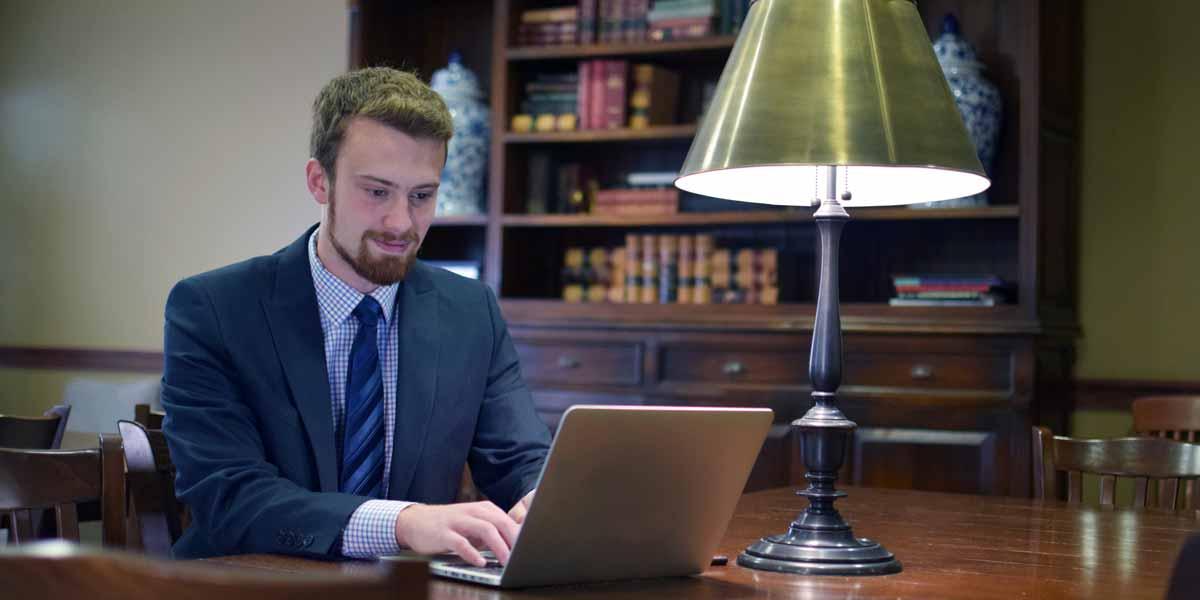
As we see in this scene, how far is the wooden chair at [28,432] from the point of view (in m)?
2.52

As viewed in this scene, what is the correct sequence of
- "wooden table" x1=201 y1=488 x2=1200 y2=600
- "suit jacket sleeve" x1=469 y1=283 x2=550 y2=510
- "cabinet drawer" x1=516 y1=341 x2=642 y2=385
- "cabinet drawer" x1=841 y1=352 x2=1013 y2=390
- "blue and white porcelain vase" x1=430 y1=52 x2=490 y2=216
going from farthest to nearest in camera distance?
"blue and white porcelain vase" x1=430 y1=52 x2=490 y2=216 < "cabinet drawer" x1=516 y1=341 x2=642 y2=385 < "cabinet drawer" x1=841 y1=352 x2=1013 y2=390 < "suit jacket sleeve" x1=469 y1=283 x2=550 y2=510 < "wooden table" x1=201 y1=488 x2=1200 y2=600

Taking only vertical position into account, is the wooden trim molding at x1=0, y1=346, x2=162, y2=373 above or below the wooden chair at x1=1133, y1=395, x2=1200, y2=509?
below

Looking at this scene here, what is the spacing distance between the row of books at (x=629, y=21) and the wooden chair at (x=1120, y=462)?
6.41 feet

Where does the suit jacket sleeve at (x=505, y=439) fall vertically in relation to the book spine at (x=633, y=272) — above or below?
below

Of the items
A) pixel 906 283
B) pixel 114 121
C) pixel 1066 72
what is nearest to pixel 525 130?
pixel 906 283

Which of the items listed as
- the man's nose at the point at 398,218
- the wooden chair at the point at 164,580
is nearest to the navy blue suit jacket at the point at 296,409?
the man's nose at the point at 398,218

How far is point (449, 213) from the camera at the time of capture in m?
4.42

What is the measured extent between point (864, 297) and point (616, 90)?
3.25 ft

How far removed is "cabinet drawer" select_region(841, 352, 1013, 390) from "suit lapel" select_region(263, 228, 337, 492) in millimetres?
2176

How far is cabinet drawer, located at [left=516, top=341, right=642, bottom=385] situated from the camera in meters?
4.07

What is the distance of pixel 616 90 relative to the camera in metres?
4.23

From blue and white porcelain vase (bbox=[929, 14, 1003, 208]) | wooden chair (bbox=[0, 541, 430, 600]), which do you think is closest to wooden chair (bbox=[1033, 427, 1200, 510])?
blue and white porcelain vase (bbox=[929, 14, 1003, 208])

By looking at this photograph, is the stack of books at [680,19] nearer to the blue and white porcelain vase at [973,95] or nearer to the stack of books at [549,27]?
the stack of books at [549,27]

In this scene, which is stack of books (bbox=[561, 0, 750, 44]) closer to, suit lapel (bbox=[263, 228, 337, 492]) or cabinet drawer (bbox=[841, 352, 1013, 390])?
cabinet drawer (bbox=[841, 352, 1013, 390])
